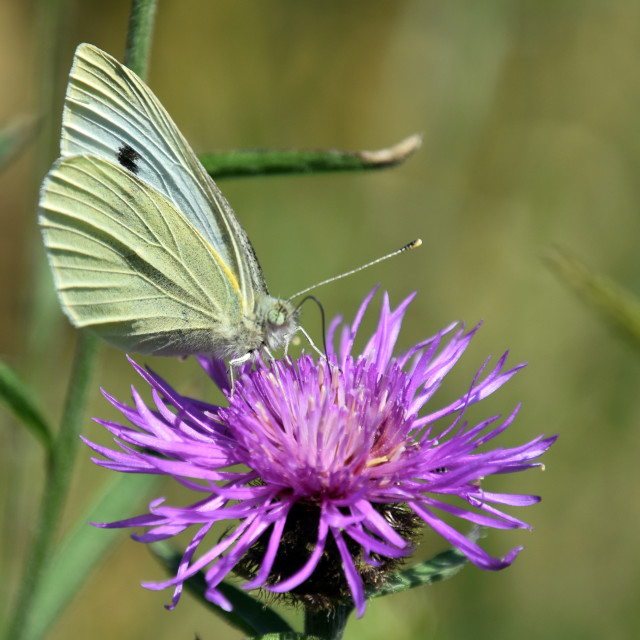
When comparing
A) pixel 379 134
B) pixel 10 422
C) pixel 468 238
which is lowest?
pixel 10 422

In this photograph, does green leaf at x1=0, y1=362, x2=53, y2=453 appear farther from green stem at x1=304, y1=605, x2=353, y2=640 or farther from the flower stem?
green stem at x1=304, y1=605, x2=353, y2=640

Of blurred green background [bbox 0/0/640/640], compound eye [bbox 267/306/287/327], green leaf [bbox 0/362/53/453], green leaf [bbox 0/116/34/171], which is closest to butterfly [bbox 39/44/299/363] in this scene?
compound eye [bbox 267/306/287/327]

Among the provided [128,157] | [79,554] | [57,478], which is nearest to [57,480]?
[57,478]

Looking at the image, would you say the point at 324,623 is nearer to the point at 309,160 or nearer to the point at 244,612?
the point at 244,612

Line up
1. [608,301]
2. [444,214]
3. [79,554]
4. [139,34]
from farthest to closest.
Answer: [444,214] < [79,554] < [139,34] < [608,301]

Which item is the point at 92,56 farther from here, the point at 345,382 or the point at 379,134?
the point at 379,134

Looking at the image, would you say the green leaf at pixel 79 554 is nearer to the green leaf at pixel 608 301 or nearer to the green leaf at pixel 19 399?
the green leaf at pixel 19 399

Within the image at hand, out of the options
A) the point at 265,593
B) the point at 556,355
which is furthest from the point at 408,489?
the point at 556,355
